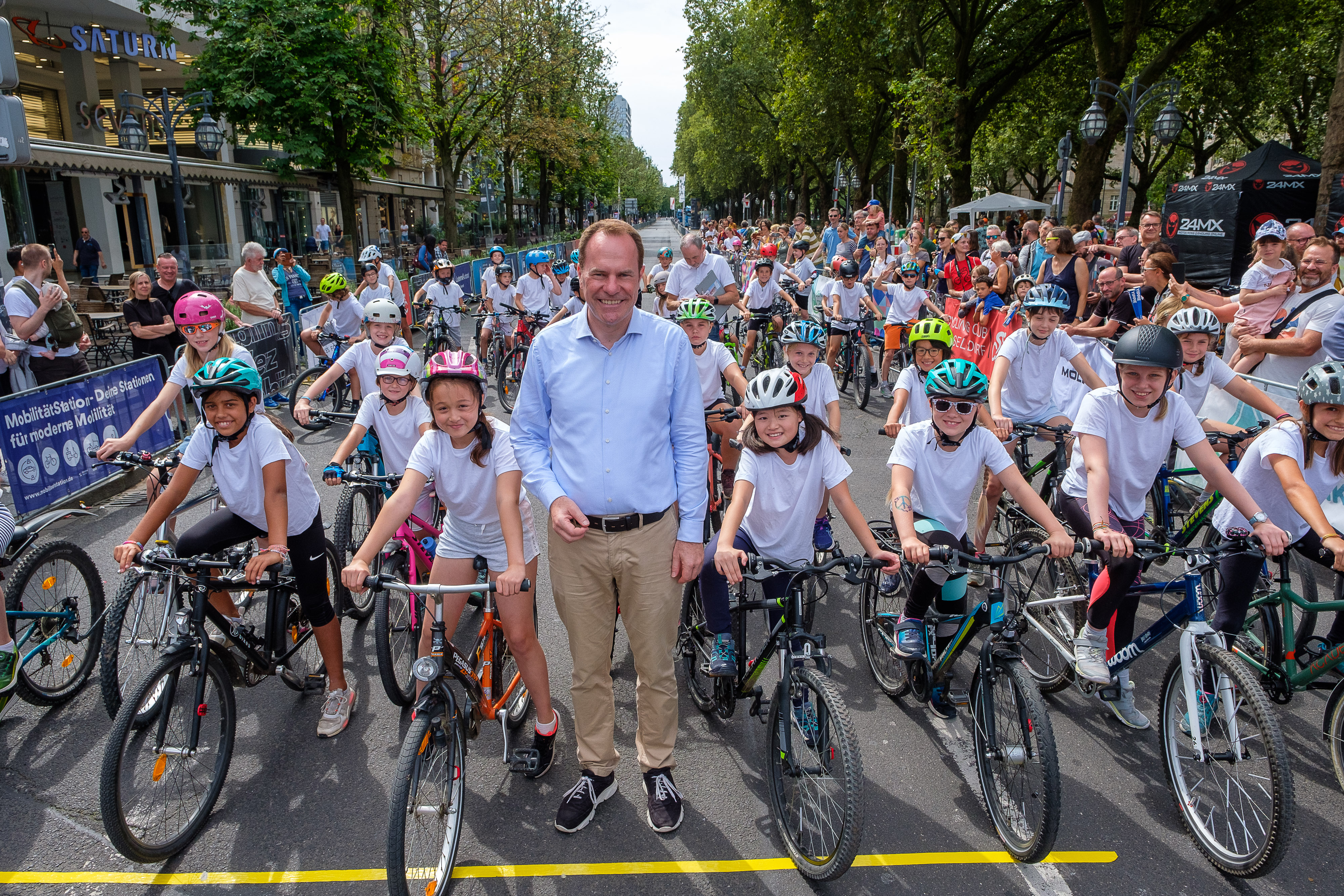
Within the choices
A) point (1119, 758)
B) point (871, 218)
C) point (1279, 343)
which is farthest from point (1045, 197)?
Answer: point (1119, 758)

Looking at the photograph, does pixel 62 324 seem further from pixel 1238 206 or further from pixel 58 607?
pixel 1238 206

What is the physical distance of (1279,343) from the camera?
21.0 feet

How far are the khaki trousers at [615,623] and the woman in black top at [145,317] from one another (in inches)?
316

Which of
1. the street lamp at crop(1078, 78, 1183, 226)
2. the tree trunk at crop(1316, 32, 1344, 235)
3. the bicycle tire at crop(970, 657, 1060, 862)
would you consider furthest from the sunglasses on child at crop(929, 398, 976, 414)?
the street lamp at crop(1078, 78, 1183, 226)

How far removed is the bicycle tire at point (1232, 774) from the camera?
10.00 feet

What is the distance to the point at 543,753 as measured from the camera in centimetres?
396

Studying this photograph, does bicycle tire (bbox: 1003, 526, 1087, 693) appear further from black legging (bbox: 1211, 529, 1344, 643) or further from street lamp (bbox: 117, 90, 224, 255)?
street lamp (bbox: 117, 90, 224, 255)

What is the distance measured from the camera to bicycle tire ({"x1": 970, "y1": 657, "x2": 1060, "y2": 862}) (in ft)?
10.3

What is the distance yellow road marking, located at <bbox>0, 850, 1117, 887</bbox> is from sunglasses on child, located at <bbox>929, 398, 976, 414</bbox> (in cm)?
193

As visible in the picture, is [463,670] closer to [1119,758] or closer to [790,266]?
[1119,758]

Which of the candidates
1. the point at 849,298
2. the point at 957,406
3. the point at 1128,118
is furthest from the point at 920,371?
the point at 1128,118

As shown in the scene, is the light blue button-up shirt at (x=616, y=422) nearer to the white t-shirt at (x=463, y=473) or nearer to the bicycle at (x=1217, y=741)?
the white t-shirt at (x=463, y=473)

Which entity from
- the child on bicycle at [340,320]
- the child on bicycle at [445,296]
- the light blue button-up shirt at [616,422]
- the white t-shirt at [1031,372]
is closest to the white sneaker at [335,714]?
the light blue button-up shirt at [616,422]

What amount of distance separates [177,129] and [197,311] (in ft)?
56.9
